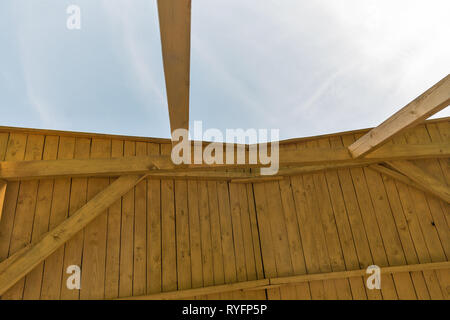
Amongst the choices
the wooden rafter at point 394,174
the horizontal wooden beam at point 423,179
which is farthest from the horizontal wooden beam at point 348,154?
the wooden rafter at point 394,174

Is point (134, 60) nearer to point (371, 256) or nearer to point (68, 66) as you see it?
point (68, 66)

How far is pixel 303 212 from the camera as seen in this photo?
345 cm

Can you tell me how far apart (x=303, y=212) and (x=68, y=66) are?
3.19 metres

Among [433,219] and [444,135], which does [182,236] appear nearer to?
[433,219]

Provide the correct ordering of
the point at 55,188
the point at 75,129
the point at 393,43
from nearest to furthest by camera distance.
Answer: the point at 55,188 → the point at 75,129 → the point at 393,43

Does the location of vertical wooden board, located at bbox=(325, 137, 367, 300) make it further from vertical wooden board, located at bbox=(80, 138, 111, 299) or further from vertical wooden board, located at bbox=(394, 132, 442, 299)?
vertical wooden board, located at bbox=(80, 138, 111, 299)

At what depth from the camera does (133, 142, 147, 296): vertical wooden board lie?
2830 mm

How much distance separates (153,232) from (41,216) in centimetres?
104

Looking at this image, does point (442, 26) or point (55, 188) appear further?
point (442, 26)

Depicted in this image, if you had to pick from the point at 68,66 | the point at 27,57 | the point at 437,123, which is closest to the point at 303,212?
the point at 437,123

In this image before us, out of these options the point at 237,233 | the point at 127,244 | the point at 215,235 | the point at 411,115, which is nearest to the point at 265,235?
the point at 237,233

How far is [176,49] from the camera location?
1.09 meters

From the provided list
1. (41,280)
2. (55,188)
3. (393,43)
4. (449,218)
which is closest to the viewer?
(41,280)

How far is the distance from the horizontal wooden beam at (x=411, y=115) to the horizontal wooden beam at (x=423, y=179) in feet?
3.99
